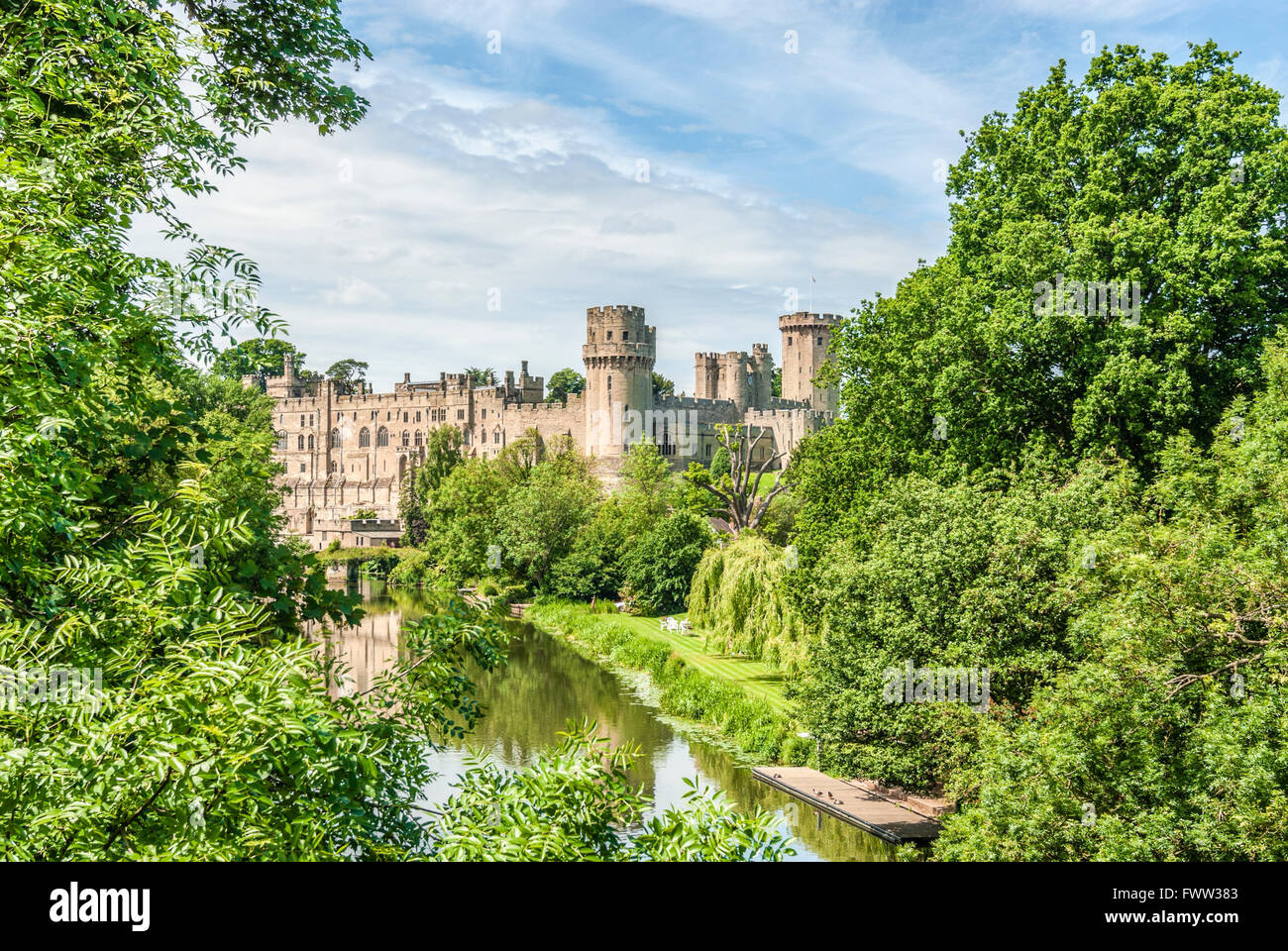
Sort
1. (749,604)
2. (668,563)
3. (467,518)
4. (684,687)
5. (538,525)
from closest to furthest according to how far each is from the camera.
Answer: (684,687) → (749,604) → (668,563) → (538,525) → (467,518)

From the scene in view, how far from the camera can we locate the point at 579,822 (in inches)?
217

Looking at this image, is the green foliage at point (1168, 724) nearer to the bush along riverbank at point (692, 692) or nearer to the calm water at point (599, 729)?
the calm water at point (599, 729)

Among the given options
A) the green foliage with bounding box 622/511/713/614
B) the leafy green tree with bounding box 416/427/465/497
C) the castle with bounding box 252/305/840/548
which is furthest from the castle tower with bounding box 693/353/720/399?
the green foliage with bounding box 622/511/713/614

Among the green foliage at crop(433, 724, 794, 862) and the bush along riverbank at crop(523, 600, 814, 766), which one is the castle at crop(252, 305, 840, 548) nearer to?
the bush along riverbank at crop(523, 600, 814, 766)

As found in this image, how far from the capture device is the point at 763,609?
2706cm

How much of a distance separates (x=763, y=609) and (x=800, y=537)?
139 inches

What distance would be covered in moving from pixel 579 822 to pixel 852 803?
12497 mm

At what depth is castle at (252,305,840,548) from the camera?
222 feet

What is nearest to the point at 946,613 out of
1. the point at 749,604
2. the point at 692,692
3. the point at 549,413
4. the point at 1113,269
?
the point at 1113,269

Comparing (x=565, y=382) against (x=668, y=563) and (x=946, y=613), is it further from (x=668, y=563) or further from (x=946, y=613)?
(x=946, y=613)

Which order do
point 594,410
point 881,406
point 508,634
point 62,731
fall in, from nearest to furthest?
point 62,731, point 508,634, point 881,406, point 594,410

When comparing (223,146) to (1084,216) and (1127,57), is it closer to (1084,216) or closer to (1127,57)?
(1084,216)
